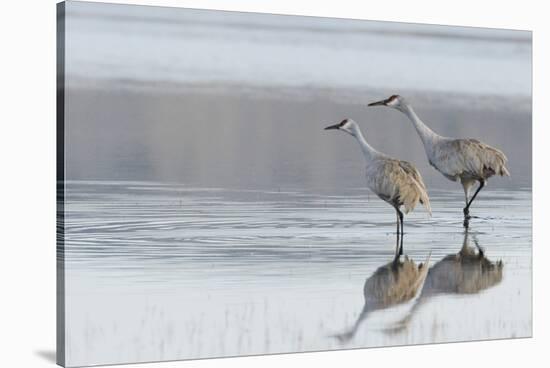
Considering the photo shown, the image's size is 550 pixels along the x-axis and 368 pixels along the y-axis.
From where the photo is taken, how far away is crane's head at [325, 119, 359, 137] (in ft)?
36.6

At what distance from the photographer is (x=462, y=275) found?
11.5m

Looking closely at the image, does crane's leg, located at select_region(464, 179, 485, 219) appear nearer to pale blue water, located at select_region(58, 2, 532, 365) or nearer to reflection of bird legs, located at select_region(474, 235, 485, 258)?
pale blue water, located at select_region(58, 2, 532, 365)

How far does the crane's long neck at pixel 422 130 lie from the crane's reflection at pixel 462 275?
2.60 feet

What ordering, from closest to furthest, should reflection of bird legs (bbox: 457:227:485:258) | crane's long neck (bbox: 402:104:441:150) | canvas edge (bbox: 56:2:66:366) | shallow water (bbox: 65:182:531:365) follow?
canvas edge (bbox: 56:2:66:366) < shallow water (bbox: 65:182:531:365) < crane's long neck (bbox: 402:104:441:150) < reflection of bird legs (bbox: 457:227:485:258)

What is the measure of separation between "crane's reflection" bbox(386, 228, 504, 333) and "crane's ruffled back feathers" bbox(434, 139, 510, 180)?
51cm

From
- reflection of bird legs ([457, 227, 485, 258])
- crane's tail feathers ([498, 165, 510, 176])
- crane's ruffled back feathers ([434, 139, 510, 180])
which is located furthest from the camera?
crane's tail feathers ([498, 165, 510, 176])

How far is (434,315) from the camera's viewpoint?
11242 mm

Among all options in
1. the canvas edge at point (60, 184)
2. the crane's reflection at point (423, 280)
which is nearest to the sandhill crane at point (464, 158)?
the crane's reflection at point (423, 280)

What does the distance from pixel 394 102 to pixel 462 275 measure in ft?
4.96

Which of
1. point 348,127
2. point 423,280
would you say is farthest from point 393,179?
point 423,280

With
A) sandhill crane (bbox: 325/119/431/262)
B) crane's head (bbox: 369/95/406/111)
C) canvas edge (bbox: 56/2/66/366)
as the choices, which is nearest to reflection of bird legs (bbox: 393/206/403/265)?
sandhill crane (bbox: 325/119/431/262)

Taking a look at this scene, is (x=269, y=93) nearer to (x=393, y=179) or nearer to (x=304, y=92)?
(x=304, y=92)

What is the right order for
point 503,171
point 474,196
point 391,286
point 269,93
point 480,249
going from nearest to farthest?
point 269,93, point 391,286, point 480,249, point 474,196, point 503,171

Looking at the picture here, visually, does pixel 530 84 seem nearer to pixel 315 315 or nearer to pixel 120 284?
pixel 315 315
